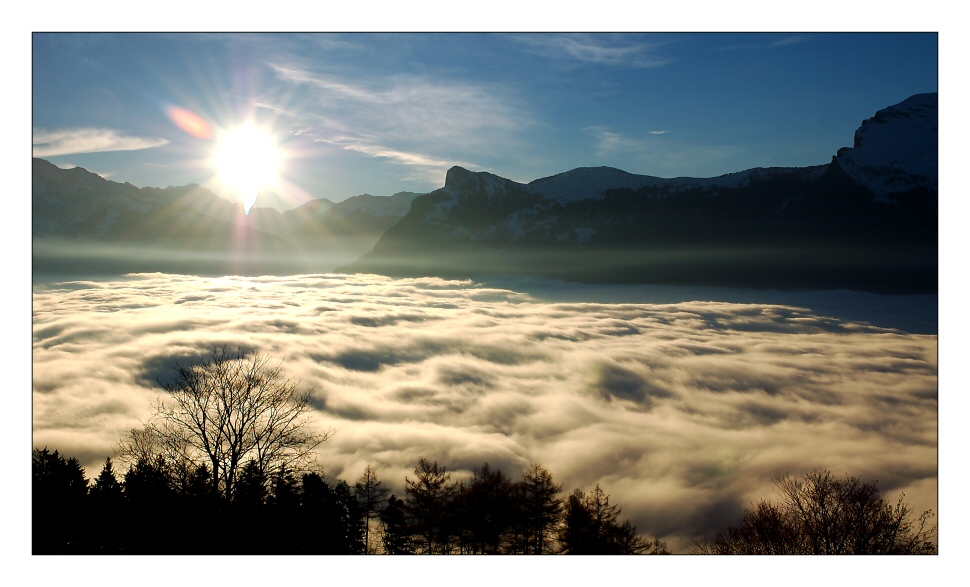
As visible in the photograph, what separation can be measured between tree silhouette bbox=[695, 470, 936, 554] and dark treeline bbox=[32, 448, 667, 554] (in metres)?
3.44

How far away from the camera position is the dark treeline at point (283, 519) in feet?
48.6

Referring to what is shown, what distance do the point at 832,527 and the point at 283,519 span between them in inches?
653

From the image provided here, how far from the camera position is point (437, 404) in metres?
90.6

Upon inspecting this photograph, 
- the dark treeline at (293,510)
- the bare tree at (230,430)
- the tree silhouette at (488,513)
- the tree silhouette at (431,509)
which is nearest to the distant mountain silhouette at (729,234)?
the dark treeline at (293,510)

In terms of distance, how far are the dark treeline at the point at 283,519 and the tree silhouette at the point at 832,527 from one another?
136 inches

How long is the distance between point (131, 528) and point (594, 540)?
14.4 meters

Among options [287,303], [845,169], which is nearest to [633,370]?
[845,169]

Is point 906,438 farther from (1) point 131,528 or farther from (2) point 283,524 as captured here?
(1) point 131,528

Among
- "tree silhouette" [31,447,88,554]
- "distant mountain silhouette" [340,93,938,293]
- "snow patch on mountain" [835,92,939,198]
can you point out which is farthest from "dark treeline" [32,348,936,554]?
"distant mountain silhouette" [340,93,938,293]

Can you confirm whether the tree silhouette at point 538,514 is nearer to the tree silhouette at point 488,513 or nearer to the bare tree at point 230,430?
the tree silhouette at point 488,513

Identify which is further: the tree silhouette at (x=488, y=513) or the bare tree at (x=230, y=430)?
the bare tree at (x=230, y=430)

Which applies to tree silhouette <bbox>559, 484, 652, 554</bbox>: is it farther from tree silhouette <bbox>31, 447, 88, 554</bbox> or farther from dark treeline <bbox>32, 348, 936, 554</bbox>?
tree silhouette <bbox>31, 447, 88, 554</bbox>

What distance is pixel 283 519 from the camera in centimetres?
1504

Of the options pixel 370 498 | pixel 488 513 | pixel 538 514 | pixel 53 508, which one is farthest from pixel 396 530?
pixel 53 508
